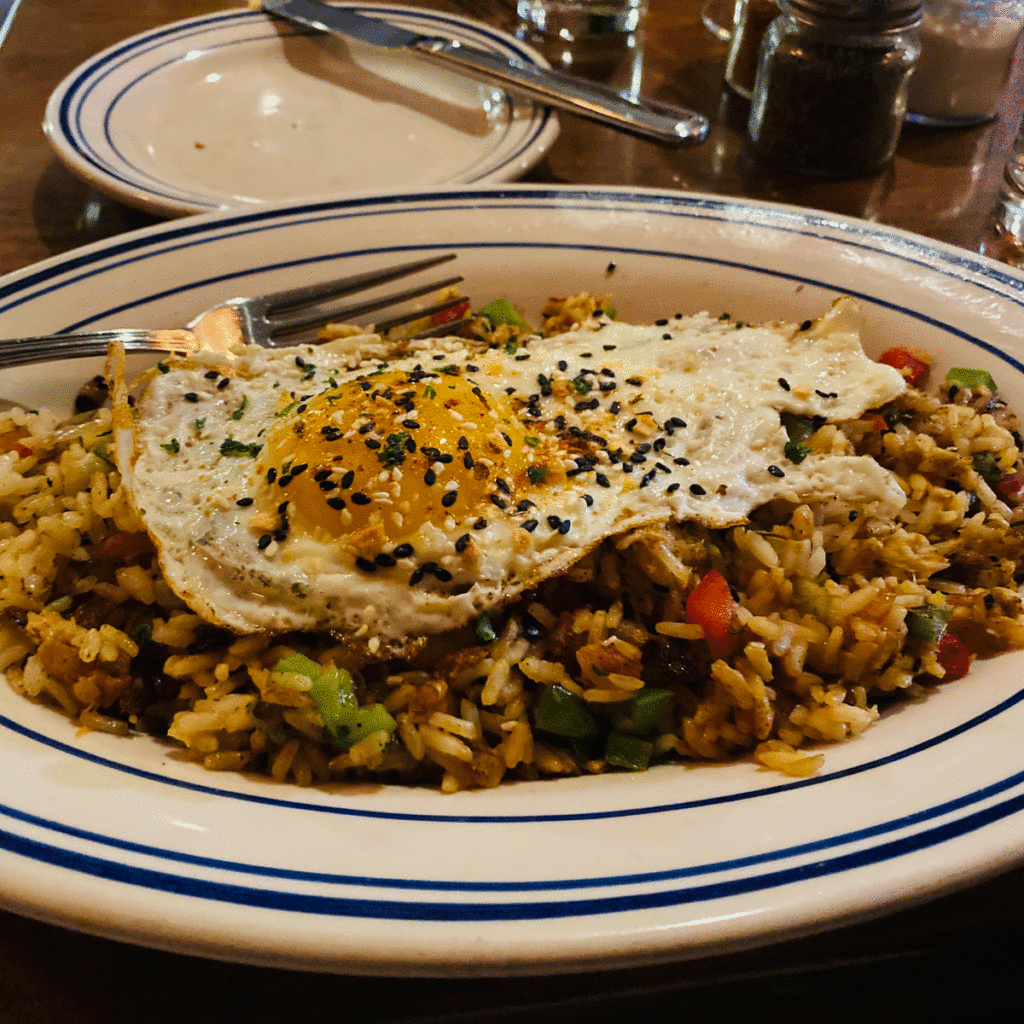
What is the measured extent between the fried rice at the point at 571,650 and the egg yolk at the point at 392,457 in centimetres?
26

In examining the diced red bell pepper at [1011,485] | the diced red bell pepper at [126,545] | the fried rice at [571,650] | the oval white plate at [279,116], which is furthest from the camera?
the oval white plate at [279,116]

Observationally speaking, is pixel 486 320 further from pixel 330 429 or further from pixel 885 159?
pixel 885 159

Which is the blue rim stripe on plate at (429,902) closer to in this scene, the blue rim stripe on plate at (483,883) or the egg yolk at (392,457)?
the blue rim stripe on plate at (483,883)

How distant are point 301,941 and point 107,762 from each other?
1.81 ft

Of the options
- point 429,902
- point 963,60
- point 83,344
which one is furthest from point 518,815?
point 963,60

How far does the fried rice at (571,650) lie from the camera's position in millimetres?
1630

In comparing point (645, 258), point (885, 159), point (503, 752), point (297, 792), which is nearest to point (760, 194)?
point (885, 159)

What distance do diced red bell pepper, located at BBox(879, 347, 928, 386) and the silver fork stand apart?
122 cm

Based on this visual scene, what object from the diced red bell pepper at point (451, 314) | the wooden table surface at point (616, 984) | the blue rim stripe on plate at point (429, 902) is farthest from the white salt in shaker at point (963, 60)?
the blue rim stripe on plate at point (429, 902)

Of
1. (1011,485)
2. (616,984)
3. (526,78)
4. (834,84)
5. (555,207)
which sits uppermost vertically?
(834,84)

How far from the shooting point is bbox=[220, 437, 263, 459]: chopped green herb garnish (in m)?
1.90

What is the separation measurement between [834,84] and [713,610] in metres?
2.50

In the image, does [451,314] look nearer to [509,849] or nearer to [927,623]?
[927,623]

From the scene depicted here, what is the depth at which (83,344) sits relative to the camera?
2.12 meters
